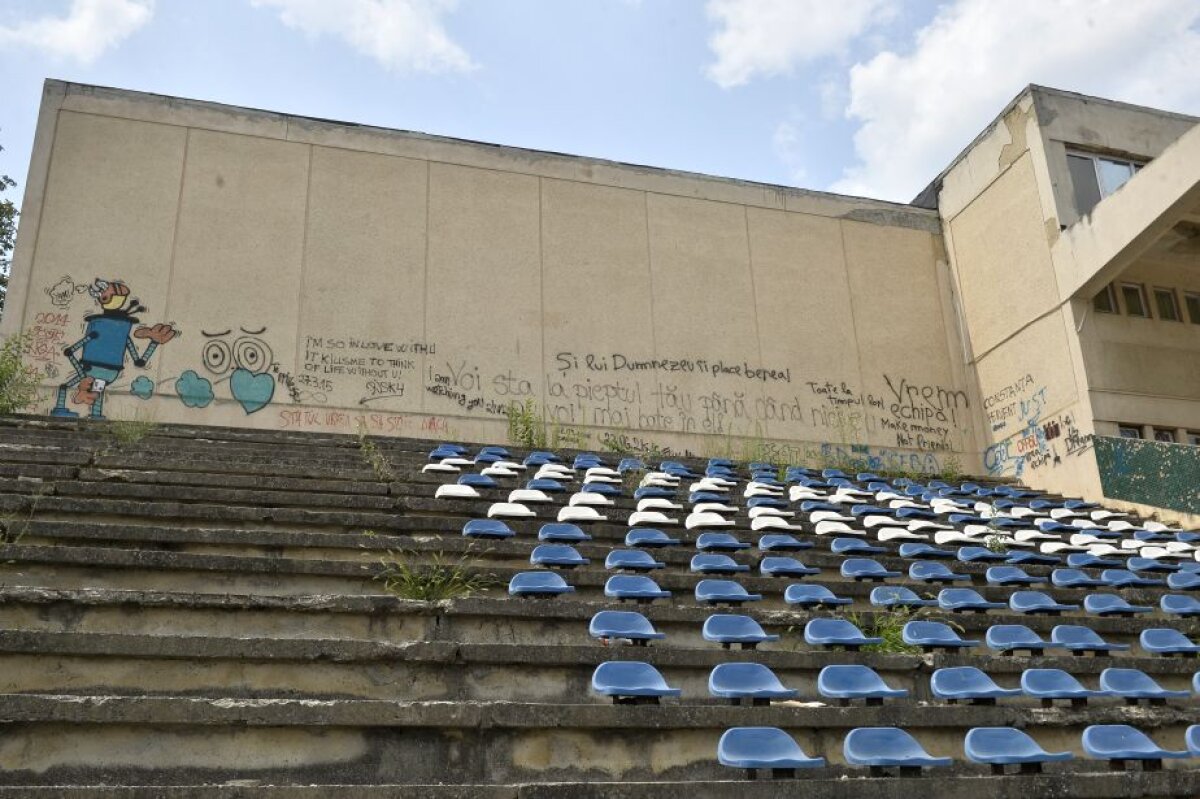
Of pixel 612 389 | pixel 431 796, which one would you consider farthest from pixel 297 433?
pixel 431 796

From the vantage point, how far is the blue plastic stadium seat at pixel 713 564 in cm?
726

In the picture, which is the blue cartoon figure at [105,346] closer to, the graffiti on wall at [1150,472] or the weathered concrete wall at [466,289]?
the weathered concrete wall at [466,289]

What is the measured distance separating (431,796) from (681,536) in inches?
188

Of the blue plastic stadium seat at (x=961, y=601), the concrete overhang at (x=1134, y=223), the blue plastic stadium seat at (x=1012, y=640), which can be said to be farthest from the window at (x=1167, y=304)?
the blue plastic stadium seat at (x=1012, y=640)

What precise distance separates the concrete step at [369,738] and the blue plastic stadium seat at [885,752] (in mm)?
182

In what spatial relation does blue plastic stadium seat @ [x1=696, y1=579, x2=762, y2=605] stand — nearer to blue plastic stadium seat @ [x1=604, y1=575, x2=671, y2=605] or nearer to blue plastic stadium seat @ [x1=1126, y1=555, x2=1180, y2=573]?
blue plastic stadium seat @ [x1=604, y1=575, x2=671, y2=605]

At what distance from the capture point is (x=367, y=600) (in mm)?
5637

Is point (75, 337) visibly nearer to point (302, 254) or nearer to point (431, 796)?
point (302, 254)

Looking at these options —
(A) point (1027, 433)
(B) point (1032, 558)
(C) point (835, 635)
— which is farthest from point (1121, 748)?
(A) point (1027, 433)

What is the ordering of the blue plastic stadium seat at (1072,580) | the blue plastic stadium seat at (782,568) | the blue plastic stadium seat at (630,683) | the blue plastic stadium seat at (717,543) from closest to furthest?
the blue plastic stadium seat at (630,683) < the blue plastic stadium seat at (782,568) < the blue plastic stadium seat at (717,543) < the blue plastic stadium seat at (1072,580)

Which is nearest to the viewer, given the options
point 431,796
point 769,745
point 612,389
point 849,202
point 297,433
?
point 431,796

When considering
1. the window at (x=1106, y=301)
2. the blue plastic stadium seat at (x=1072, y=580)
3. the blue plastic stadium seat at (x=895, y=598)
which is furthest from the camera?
the window at (x=1106, y=301)

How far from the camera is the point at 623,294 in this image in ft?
51.3

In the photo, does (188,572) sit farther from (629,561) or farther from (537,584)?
(629,561)
